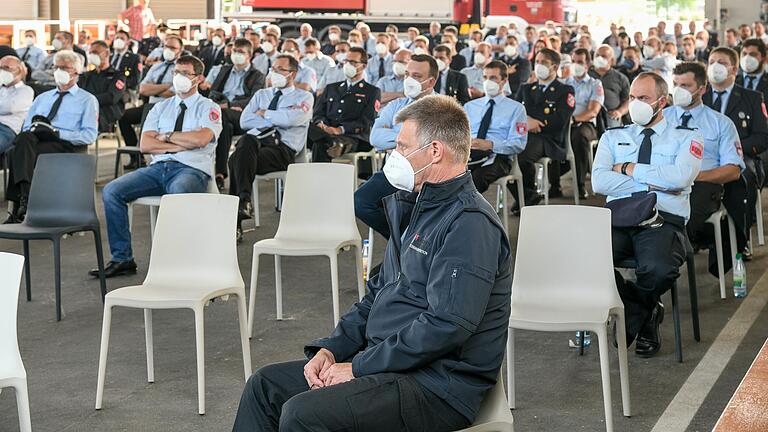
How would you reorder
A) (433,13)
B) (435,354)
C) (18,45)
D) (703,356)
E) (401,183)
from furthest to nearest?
(433,13), (18,45), (703,356), (401,183), (435,354)

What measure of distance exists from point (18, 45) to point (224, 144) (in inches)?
430

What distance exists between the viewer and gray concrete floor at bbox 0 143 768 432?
423 centimetres

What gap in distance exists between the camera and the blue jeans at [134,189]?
662 cm

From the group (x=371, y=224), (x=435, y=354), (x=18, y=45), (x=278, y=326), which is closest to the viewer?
(x=435, y=354)

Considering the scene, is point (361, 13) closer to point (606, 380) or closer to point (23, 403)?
point (606, 380)

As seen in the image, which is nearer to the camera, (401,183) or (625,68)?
(401,183)

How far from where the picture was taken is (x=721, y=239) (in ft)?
20.2

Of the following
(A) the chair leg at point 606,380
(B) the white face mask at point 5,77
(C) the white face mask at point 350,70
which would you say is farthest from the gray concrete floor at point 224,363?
(C) the white face mask at point 350,70

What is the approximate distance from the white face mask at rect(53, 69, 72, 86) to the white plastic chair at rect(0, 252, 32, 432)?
4.67 metres

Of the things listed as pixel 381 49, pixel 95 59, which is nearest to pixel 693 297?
pixel 95 59

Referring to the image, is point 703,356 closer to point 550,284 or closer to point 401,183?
point 550,284

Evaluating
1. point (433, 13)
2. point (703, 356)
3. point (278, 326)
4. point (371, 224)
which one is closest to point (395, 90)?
point (371, 224)

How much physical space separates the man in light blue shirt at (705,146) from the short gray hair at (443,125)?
3061mm

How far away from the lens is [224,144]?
9.45 meters
